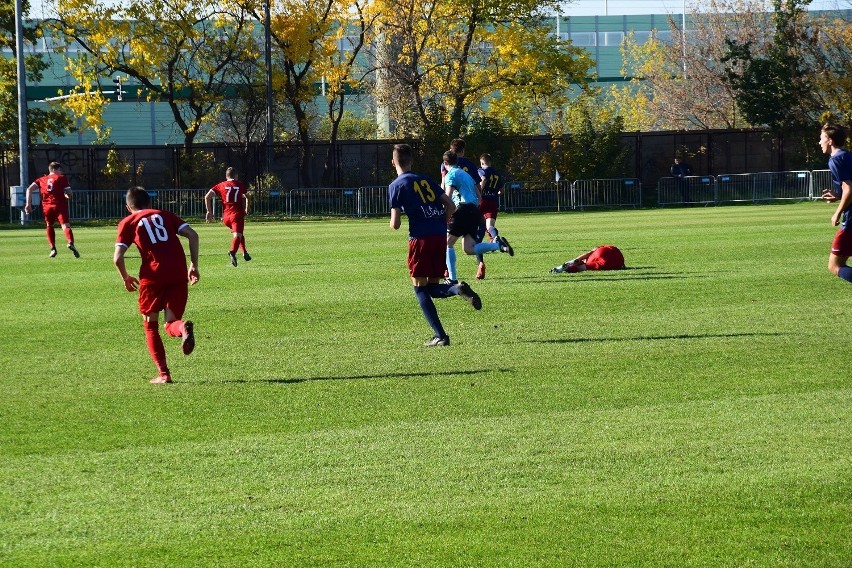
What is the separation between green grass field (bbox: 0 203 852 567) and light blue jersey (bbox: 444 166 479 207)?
1.31 m

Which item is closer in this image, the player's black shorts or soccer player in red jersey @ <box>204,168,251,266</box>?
the player's black shorts

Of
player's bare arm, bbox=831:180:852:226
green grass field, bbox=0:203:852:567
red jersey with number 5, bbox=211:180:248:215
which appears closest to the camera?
green grass field, bbox=0:203:852:567

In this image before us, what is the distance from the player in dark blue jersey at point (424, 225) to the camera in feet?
39.0

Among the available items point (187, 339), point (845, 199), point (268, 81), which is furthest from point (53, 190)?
point (268, 81)

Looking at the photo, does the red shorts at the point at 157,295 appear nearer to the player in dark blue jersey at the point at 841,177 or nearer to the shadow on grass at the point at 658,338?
the shadow on grass at the point at 658,338

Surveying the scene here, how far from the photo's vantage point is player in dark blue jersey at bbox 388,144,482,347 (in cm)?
1188

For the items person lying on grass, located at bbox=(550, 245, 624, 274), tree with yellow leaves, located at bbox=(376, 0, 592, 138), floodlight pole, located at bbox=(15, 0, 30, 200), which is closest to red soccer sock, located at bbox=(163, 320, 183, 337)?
person lying on grass, located at bbox=(550, 245, 624, 274)

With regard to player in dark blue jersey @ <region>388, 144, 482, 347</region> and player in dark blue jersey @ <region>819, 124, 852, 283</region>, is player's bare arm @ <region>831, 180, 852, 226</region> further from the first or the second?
player in dark blue jersey @ <region>388, 144, 482, 347</region>

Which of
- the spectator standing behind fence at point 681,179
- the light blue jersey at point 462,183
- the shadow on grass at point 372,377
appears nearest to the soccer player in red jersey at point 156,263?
the shadow on grass at point 372,377

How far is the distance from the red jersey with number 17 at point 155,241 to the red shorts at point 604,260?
10.2m

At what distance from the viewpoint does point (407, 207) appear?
12.0 meters

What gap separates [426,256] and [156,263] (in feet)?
9.68

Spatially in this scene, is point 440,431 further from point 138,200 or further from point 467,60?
point 467,60

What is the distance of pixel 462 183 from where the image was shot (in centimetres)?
1630
